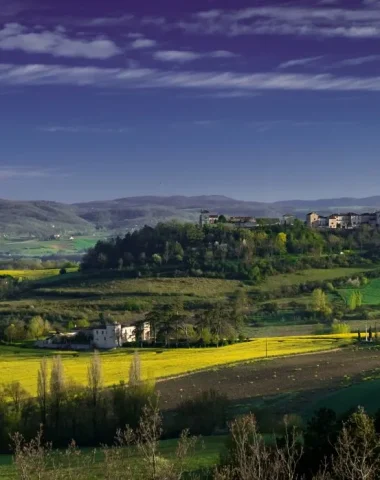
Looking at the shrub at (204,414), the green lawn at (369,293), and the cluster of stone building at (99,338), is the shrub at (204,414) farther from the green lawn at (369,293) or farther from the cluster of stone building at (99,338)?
the green lawn at (369,293)

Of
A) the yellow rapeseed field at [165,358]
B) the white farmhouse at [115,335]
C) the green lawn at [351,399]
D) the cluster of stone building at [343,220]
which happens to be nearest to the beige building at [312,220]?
the cluster of stone building at [343,220]

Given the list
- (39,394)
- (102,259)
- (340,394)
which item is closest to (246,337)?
(340,394)

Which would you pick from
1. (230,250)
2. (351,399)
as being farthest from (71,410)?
(230,250)

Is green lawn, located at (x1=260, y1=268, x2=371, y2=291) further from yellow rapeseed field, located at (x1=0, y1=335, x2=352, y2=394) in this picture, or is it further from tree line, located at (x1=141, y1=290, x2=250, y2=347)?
yellow rapeseed field, located at (x1=0, y1=335, x2=352, y2=394)

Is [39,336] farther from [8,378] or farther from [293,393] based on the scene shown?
[293,393]

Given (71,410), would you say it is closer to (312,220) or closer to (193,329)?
(193,329)

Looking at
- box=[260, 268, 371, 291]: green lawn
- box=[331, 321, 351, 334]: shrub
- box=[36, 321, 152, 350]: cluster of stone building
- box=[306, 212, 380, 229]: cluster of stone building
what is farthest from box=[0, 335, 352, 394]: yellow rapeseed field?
box=[306, 212, 380, 229]: cluster of stone building
